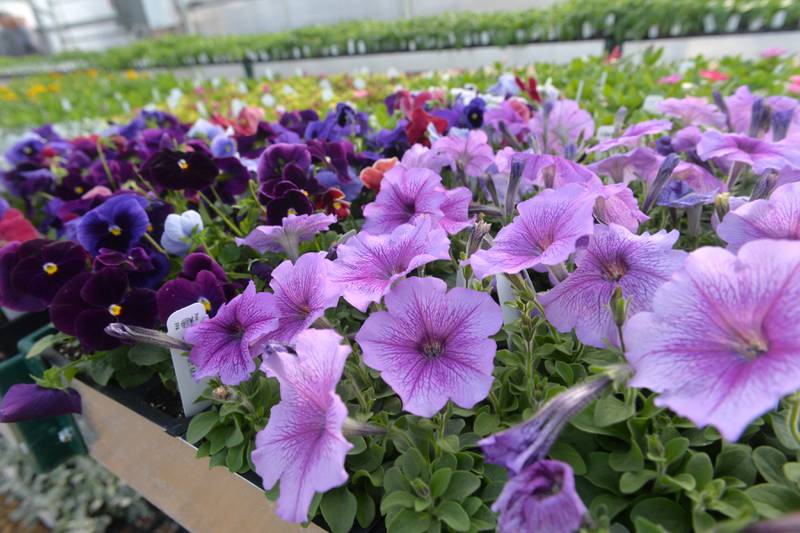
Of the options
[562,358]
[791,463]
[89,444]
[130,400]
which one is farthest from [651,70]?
[89,444]

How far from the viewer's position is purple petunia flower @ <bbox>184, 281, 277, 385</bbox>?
620 mm

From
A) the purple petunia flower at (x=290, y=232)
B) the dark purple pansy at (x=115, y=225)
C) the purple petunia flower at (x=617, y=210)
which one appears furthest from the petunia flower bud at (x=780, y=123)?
the dark purple pansy at (x=115, y=225)

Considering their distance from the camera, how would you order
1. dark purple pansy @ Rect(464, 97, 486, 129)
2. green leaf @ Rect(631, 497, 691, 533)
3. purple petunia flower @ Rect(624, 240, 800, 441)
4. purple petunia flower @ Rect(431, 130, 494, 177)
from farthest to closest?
dark purple pansy @ Rect(464, 97, 486, 129), purple petunia flower @ Rect(431, 130, 494, 177), green leaf @ Rect(631, 497, 691, 533), purple petunia flower @ Rect(624, 240, 800, 441)

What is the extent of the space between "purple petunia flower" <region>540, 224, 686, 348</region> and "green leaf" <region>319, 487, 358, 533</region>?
1.01 feet

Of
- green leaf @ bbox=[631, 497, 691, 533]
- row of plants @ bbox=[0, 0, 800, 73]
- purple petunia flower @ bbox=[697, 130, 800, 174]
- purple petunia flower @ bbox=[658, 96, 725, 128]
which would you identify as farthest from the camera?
row of plants @ bbox=[0, 0, 800, 73]

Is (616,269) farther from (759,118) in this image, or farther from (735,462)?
(759,118)

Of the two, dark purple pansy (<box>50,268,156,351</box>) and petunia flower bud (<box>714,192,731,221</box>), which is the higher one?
petunia flower bud (<box>714,192,731,221</box>)

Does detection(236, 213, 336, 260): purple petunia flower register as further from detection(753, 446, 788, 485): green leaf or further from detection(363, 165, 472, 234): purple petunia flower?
detection(753, 446, 788, 485): green leaf

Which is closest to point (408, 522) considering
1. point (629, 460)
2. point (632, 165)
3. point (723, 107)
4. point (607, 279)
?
point (629, 460)

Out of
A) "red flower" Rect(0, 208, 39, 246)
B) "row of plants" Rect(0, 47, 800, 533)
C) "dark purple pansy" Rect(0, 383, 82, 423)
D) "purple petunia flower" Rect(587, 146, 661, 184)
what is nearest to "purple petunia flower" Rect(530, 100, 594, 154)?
"row of plants" Rect(0, 47, 800, 533)

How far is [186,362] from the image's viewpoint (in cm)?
73

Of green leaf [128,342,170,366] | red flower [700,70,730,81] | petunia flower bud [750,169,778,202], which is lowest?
green leaf [128,342,170,366]

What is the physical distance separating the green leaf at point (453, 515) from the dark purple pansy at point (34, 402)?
71 centimetres

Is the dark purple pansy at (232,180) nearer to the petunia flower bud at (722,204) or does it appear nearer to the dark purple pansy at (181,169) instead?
the dark purple pansy at (181,169)
